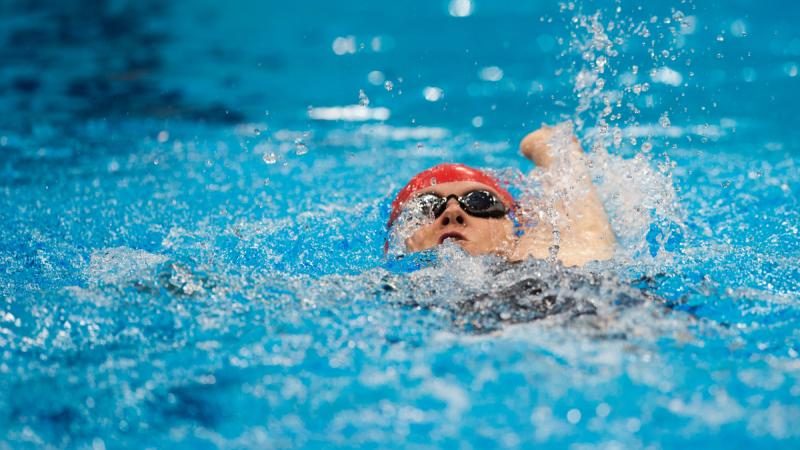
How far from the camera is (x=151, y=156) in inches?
169

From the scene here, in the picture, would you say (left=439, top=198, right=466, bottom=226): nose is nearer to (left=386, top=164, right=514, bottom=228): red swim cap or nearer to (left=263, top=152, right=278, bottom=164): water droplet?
(left=386, top=164, right=514, bottom=228): red swim cap

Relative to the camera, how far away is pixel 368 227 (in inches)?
125

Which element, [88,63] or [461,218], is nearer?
[461,218]

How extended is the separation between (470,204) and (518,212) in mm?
333

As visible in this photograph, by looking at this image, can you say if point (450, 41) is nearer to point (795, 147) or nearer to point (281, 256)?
point (795, 147)

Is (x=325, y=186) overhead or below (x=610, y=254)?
overhead

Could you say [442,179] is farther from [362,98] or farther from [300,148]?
[362,98]

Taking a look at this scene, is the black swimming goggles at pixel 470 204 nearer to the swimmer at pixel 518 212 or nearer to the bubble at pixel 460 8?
the swimmer at pixel 518 212

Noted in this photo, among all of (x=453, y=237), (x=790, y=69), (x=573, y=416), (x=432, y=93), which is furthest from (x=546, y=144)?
(x=790, y=69)

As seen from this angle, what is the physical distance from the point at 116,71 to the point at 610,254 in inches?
159

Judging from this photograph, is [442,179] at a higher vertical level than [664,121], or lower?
lower

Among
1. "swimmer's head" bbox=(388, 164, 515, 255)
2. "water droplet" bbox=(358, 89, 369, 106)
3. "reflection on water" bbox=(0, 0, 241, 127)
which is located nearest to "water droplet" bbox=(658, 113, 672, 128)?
"water droplet" bbox=(358, 89, 369, 106)

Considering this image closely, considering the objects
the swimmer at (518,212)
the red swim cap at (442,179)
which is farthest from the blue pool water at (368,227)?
the red swim cap at (442,179)

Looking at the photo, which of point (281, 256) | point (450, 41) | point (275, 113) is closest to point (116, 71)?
point (275, 113)
